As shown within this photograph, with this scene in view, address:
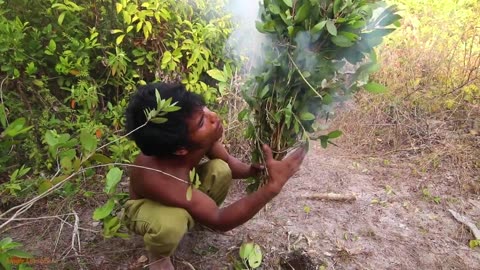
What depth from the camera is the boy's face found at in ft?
4.87

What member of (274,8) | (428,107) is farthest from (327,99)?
(428,107)

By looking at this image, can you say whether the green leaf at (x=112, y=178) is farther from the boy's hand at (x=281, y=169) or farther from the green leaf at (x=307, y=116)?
the green leaf at (x=307, y=116)

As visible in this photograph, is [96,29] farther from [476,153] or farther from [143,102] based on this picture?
[476,153]

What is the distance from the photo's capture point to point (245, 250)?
5.77 ft

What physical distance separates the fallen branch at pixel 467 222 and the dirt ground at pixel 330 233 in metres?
0.02

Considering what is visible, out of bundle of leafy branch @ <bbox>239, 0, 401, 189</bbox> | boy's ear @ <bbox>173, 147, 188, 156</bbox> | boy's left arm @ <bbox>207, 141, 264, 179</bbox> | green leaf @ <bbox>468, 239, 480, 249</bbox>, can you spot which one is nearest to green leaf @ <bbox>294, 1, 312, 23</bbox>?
bundle of leafy branch @ <bbox>239, 0, 401, 189</bbox>

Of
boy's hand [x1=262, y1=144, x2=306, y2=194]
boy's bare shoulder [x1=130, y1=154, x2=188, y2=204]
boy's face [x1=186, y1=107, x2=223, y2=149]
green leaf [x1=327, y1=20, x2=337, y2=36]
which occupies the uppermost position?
green leaf [x1=327, y1=20, x2=337, y2=36]

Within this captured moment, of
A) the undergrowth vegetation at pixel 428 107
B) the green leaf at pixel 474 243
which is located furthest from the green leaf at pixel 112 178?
the undergrowth vegetation at pixel 428 107

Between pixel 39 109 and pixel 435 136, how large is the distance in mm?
2513

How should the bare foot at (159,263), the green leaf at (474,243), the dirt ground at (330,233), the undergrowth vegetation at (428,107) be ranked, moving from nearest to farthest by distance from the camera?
the bare foot at (159,263), the dirt ground at (330,233), the green leaf at (474,243), the undergrowth vegetation at (428,107)

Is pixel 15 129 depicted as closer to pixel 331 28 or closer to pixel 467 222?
pixel 331 28

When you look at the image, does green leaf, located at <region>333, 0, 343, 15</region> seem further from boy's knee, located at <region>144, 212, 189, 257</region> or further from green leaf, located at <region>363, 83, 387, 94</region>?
boy's knee, located at <region>144, 212, 189, 257</region>

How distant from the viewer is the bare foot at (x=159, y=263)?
167 centimetres

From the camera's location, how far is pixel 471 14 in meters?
3.52
